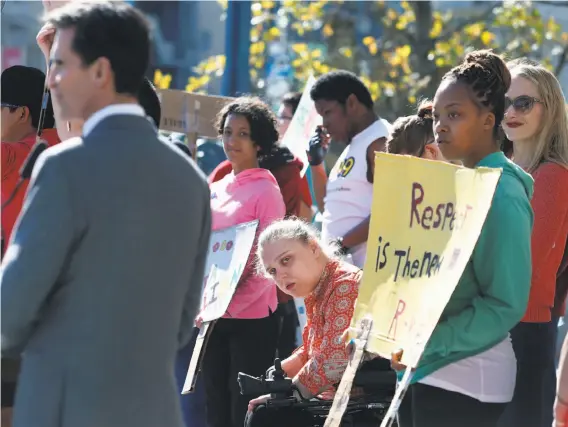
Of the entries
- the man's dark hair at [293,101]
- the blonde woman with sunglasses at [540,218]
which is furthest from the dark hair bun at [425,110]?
the man's dark hair at [293,101]

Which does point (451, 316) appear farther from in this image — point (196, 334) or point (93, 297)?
point (196, 334)

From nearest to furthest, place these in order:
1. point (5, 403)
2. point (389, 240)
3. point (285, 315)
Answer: point (389, 240), point (5, 403), point (285, 315)

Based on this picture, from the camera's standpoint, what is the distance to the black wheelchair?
14.6 feet

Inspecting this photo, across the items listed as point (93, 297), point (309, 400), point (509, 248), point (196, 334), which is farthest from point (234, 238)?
point (93, 297)

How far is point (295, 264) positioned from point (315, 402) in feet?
1.77

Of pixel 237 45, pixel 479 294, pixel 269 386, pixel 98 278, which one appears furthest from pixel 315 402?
pixel 237 45

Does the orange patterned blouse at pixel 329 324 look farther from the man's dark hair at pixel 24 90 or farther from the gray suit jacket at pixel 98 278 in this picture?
the gray suit jacket at pixel 98 278

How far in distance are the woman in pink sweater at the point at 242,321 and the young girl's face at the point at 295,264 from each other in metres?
0.70

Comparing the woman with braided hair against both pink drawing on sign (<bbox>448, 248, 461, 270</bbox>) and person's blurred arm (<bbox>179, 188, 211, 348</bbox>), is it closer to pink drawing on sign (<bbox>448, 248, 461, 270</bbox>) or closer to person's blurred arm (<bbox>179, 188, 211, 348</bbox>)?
pink drawing on sign (<bbox>448, 248, 461, 270</bbox>)

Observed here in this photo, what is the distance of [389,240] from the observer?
361 cm

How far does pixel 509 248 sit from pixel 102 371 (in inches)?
46.7

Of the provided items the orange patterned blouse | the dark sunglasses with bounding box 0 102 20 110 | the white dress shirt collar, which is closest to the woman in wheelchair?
the orange patterned blouse

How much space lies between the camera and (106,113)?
2914mm

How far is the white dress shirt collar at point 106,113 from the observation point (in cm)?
290
